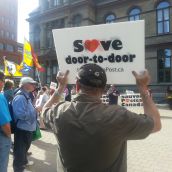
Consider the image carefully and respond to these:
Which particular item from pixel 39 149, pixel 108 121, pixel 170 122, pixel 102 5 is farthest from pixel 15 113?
pixel 102 5

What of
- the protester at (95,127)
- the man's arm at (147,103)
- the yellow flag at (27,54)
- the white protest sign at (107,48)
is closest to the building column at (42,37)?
the yellow flag at (27,54)

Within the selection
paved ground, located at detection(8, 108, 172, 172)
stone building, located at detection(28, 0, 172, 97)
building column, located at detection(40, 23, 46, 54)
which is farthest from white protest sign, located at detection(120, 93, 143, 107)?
building column, located at detection(40, 23, 46, 54)

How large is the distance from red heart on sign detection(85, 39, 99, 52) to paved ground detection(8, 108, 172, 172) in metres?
3.47

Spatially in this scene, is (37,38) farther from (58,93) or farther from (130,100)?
(58,93)

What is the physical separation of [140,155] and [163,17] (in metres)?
21.1

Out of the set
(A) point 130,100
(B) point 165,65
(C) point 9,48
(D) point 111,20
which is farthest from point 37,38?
(C) point 9,48

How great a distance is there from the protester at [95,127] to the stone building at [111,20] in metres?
24.1

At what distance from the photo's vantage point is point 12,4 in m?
76.2

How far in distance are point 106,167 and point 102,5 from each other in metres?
28.7

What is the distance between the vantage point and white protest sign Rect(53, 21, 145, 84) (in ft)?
10.5

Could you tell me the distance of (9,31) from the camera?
74.4m

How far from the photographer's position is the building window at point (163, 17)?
2602 cm

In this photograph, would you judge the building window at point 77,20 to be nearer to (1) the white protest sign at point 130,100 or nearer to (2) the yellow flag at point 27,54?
(1) the white protest sign at point 130,100

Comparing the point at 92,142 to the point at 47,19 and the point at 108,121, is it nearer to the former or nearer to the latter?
the point at 108,121
